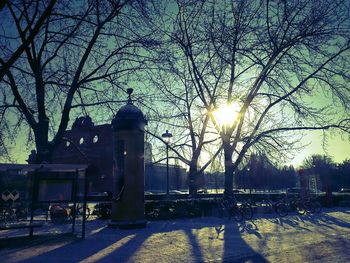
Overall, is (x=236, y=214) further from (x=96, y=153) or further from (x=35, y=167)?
(x=96, y=153)

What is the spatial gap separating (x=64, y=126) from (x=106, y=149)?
122ft

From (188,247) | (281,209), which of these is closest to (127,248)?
(188,247)

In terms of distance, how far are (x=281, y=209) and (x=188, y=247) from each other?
1254cm

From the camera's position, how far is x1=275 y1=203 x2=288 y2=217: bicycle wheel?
19.9 metres

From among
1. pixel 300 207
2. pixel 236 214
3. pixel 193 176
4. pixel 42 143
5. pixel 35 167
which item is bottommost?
pixel 236 214

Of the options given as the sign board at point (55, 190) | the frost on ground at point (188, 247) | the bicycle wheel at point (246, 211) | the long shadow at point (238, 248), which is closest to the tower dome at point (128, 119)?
the sign board at point (55, 190)

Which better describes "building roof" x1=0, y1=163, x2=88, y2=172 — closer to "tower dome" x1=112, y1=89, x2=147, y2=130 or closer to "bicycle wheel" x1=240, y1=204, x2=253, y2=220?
"tower dome" x1=112, y1=89, x2=147, y2=130

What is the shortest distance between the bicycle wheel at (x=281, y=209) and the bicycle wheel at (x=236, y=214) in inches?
145

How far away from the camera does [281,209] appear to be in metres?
20.2

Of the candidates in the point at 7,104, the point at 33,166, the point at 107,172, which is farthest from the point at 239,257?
the point at 107,172

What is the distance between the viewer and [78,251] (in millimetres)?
8656

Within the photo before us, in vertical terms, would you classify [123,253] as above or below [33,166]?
below

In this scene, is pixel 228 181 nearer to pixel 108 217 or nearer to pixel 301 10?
pixel 108 217

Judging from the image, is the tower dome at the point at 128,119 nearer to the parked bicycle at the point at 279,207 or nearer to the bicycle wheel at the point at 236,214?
the bicycle wheel at the point at 236,214
